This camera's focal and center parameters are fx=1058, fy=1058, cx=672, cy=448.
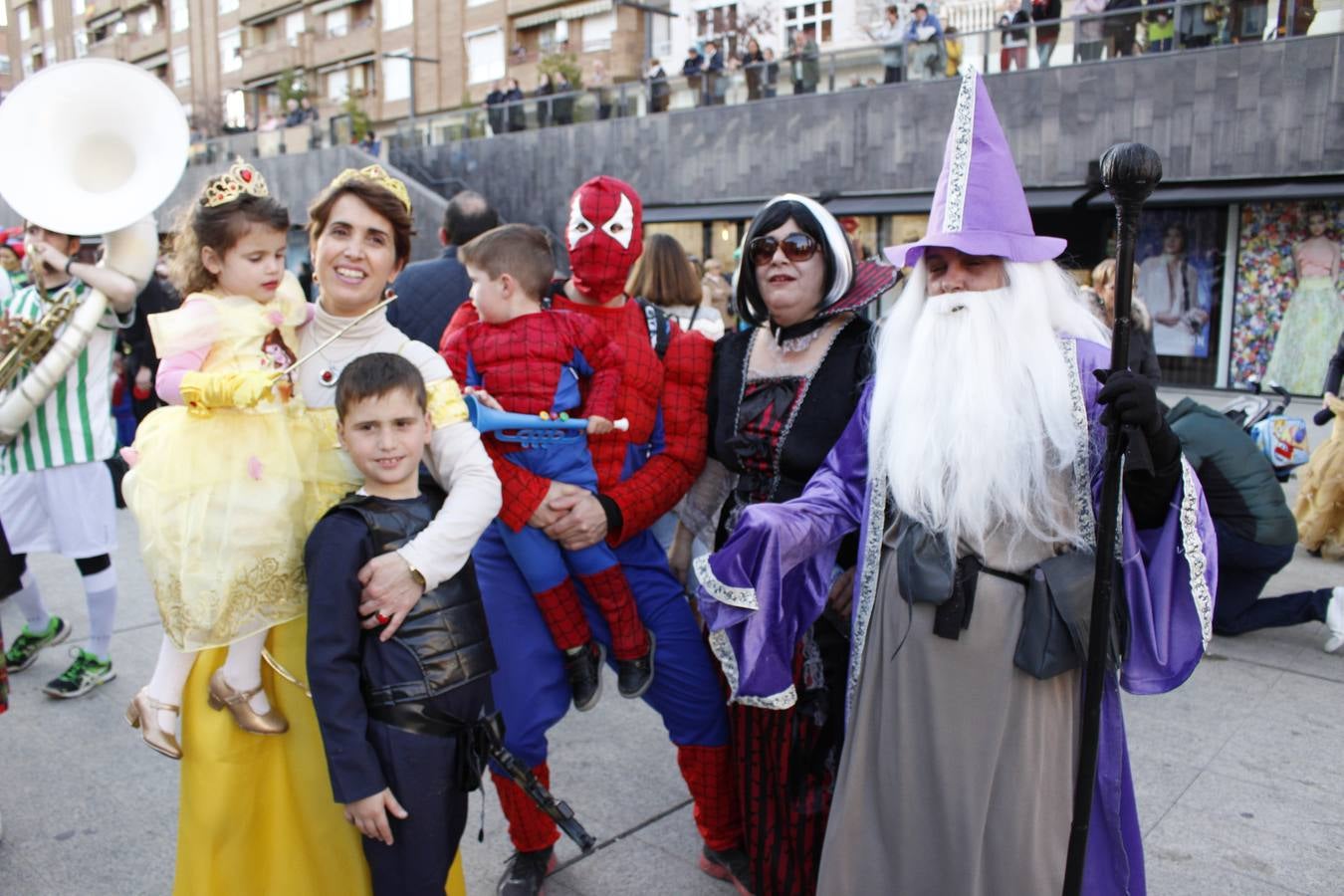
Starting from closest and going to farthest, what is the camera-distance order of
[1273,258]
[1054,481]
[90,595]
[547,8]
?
[1054,481] < [90,595] < [1273,258] < [547,8]

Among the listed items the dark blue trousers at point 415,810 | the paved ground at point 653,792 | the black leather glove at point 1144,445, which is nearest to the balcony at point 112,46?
the paved ground at point 653,792

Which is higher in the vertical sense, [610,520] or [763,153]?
[763,153]

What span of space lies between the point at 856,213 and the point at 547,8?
16.8m

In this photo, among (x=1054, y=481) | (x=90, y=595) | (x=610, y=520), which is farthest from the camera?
(x=90, y=595)

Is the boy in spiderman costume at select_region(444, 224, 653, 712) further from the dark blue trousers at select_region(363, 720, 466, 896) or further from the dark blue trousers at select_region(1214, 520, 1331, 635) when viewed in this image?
the dark blue trousers at select_region(1214, 520, 1331, 635)

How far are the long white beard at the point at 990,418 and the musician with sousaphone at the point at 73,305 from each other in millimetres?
2093

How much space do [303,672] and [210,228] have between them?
3.23 feet

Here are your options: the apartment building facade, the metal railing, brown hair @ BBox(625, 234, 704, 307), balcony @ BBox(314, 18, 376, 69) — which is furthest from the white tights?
balcony @ BBox(314, 18, 376, 69)

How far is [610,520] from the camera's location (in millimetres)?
2738

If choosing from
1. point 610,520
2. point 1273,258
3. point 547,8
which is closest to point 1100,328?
point 610,520

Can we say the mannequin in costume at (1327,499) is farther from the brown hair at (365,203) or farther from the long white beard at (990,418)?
the brown hair at (365,203)

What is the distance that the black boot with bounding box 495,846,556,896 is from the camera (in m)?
2.82

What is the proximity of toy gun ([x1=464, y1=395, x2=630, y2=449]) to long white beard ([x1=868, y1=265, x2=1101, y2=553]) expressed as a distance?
2.78 feet

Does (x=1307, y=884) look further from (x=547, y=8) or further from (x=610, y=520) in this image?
(x=547, y=8)
